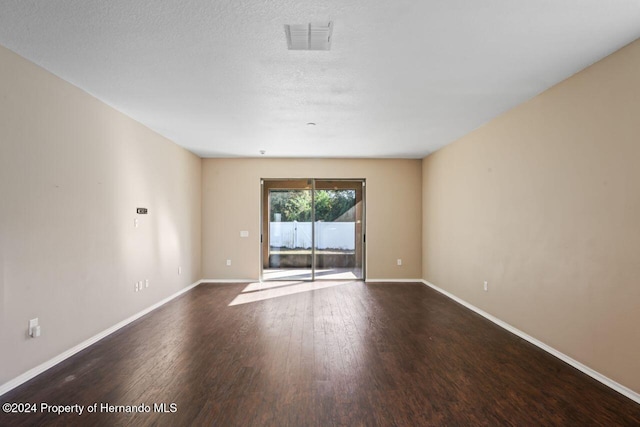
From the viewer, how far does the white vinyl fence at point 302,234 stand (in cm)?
710

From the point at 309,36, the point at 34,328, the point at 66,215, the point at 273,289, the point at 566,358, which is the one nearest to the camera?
the point at 309,36

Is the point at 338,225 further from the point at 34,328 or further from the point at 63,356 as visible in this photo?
the point at 34,328

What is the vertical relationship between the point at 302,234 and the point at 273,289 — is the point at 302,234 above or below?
above

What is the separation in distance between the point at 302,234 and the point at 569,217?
4816 millimetres

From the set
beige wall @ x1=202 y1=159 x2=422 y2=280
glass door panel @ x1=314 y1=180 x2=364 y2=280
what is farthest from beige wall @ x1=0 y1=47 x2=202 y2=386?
glass door panel @ x1=314 y1=180 x2=364 y2=280

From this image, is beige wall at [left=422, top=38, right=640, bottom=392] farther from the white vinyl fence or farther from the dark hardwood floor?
the white vinyl fence

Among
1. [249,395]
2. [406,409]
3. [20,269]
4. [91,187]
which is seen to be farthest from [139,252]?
[406,409]

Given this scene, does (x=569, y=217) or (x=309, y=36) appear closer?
(x=309, y=36)

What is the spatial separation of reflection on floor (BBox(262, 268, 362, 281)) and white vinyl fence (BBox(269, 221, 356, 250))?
19.3 inches

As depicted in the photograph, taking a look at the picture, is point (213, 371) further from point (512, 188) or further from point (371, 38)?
point (512, 188)

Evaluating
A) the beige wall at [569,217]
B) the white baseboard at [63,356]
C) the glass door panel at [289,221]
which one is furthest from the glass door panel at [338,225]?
the white baseboard at [63,356]

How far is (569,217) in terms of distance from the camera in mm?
3068

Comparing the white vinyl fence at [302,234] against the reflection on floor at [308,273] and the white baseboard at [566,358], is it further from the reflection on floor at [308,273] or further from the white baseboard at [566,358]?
the white baseboard at [566,358]

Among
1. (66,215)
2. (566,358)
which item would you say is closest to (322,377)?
(566,358)
